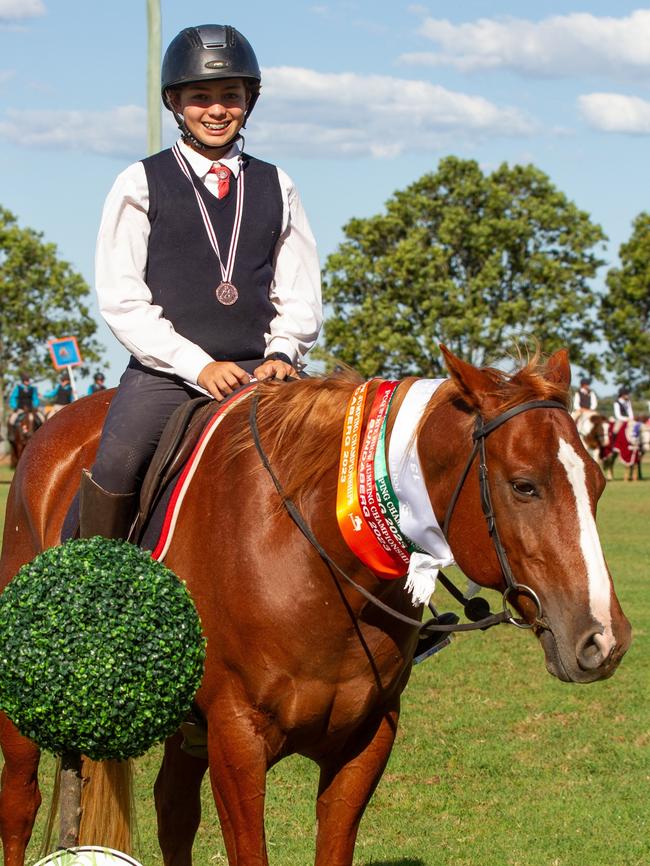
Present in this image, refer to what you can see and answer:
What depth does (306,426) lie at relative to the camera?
13.3 ft

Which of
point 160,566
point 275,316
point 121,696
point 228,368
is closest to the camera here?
point 121,696

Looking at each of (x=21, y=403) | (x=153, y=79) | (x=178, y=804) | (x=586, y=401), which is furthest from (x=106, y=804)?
(x=586, y=401)

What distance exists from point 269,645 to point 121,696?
28.0 inches

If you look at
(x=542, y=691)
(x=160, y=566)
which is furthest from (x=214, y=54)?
(x=542, y=691)

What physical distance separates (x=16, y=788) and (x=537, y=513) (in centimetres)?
254

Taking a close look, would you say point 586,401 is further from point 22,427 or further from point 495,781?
point 495,781

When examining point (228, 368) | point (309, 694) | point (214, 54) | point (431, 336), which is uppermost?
point (214, 54)

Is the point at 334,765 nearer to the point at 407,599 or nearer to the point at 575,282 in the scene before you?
the point at 407,599

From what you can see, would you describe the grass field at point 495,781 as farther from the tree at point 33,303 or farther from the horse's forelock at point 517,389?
the tree at point 33,303

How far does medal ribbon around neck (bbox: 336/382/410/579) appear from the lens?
12.2 feet

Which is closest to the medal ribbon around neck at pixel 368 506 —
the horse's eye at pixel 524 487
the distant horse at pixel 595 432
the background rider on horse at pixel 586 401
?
the horse's eye at pixel 524 487

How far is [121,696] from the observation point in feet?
10.6

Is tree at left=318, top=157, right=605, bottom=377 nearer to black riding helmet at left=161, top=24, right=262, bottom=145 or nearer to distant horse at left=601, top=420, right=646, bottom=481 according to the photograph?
distant horse at left=601, top=420, right=646, bottom=481

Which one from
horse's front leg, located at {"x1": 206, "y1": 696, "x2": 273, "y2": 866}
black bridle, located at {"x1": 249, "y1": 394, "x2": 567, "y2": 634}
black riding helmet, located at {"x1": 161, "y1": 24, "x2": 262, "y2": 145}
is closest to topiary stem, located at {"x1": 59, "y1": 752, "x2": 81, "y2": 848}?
horse's front leg, located at {"x1": 206, "y1": 696, "x2": 273, "y2": 866}
